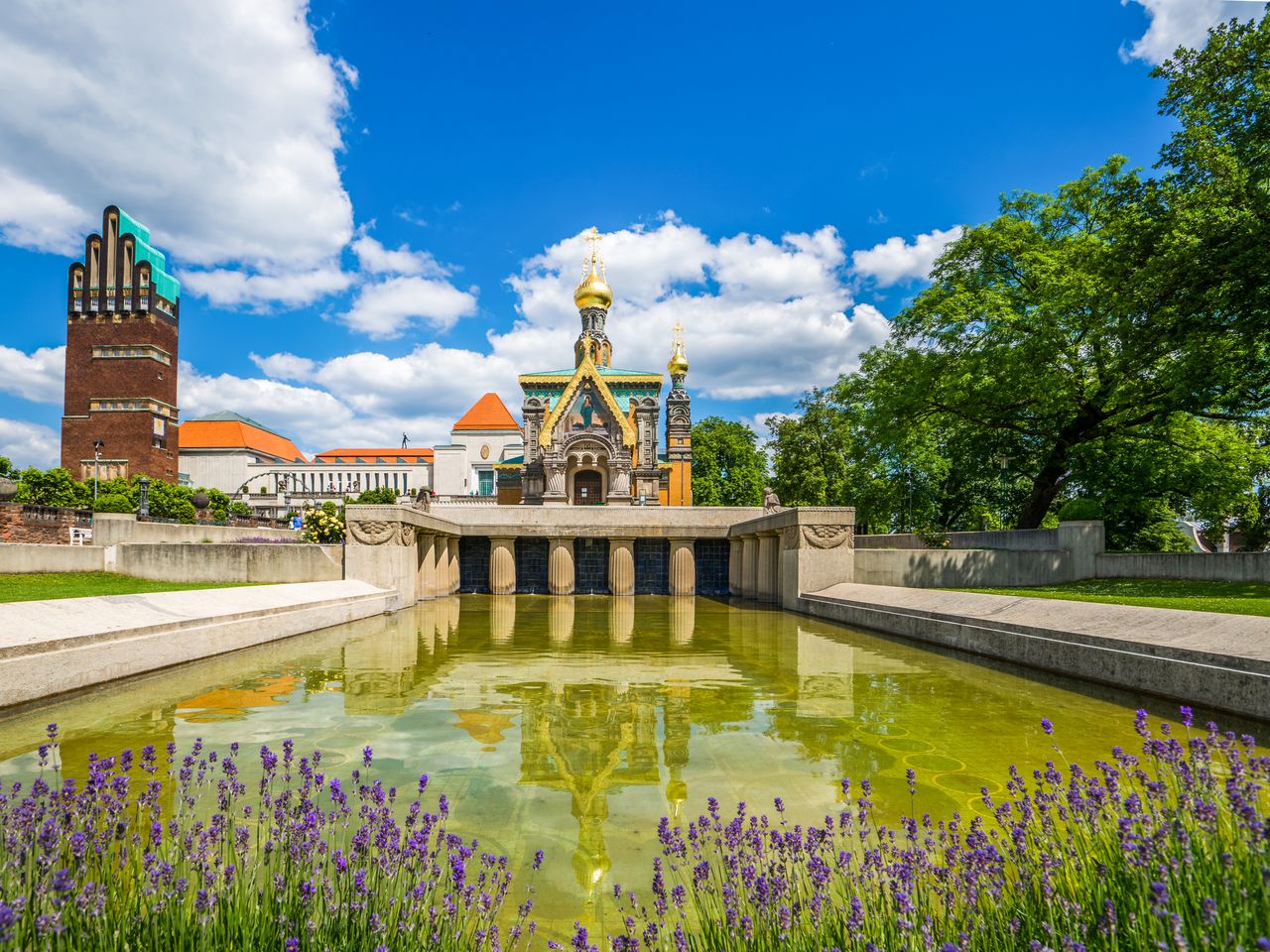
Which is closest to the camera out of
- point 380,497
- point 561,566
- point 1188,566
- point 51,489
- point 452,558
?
point 1188,566

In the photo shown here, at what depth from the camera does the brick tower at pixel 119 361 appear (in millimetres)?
74312

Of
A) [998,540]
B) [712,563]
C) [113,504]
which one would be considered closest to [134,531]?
[712,563]

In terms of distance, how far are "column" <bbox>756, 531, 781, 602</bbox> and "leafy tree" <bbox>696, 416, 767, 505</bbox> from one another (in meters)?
43.7

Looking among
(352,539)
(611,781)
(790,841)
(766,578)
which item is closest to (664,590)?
(766,578)

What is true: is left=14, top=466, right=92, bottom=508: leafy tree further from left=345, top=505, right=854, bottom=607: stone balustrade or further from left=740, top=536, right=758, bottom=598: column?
left=740, top=536, right=758, bottom=598: column

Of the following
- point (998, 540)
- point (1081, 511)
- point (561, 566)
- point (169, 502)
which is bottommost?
point (561, 566)

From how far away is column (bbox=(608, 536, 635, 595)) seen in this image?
2722 centimetres

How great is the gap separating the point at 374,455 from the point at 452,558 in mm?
87971

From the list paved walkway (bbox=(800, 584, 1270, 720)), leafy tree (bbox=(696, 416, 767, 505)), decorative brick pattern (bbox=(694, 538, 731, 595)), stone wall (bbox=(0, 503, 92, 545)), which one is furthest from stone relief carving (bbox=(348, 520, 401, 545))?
leafy tree (bbox=(696, 416, 767, 505))

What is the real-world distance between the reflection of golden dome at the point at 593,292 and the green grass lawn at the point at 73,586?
54.9m

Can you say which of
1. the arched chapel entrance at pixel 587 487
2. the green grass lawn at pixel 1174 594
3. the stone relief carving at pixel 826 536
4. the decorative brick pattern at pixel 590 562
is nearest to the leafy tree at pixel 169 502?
the arched chapel entrance at pixel 587 487

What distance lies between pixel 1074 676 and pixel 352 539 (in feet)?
55.6

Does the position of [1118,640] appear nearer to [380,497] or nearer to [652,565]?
[652,565]

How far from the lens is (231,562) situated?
62.8ft
